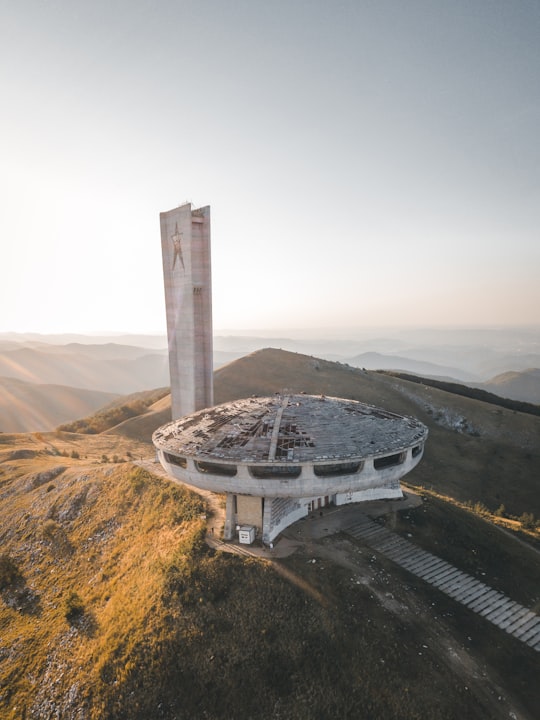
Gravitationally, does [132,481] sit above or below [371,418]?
below


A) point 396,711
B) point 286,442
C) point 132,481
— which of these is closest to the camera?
point 396,711

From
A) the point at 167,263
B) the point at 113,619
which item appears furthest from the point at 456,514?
the point at 167,263

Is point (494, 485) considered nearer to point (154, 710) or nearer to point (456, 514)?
point (456, 514)

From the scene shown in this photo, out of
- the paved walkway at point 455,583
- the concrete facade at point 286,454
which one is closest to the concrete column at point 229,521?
the concrete facade at point 286,454

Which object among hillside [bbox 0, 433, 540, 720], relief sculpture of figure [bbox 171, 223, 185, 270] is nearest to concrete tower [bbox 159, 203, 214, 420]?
relief sculpture of figure [bbox 171, 223, 185, 270]

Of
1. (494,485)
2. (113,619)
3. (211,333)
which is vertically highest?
(211,333)

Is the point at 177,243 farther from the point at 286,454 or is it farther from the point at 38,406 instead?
the point at 38,406
